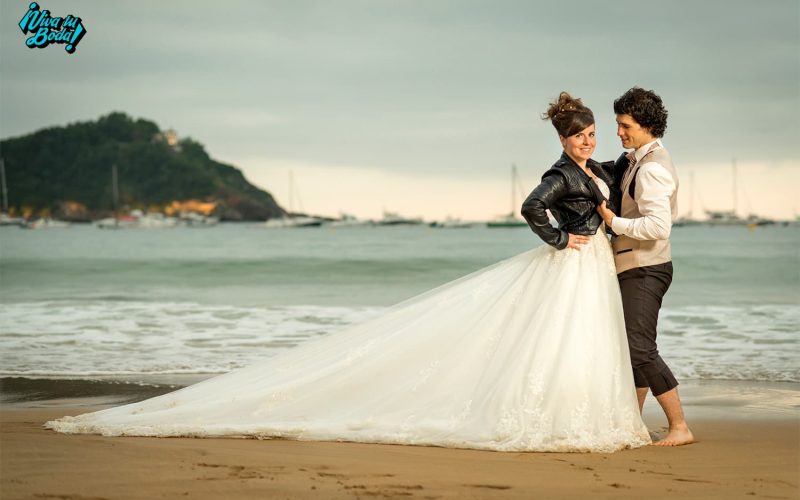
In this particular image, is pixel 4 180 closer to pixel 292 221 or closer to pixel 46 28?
pixel 292 221

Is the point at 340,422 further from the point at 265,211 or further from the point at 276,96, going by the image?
the point at 265,211

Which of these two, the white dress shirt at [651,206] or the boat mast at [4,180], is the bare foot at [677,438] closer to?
the white dress shirt at [651,206]

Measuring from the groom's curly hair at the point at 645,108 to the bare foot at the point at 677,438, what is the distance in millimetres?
1599

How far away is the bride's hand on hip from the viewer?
15.0 ft

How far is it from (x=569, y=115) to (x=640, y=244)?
78cm

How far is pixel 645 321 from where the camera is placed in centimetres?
459

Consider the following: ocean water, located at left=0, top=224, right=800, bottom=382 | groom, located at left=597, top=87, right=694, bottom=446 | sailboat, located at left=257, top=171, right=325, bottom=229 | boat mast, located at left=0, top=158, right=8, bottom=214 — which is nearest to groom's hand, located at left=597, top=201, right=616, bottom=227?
groom, located at left=597, top=87, right=694, bottom=446

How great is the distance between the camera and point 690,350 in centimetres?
914

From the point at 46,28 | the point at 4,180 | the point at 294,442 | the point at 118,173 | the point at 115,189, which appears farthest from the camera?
the point at 115,189

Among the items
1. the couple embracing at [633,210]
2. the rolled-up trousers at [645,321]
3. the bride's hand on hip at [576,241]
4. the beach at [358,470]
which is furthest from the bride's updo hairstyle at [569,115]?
the beach at [358,470]

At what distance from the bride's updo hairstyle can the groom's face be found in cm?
25

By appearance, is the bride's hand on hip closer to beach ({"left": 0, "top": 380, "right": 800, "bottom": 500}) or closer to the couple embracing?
the couple embracing

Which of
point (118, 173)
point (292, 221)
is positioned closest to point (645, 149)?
point (292, 221)

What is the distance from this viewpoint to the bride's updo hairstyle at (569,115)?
457 cm
